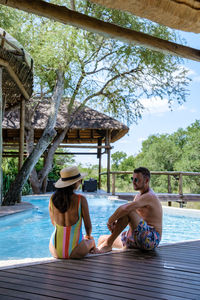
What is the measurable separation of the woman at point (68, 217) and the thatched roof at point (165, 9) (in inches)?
53.4

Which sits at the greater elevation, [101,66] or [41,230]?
[101,66]

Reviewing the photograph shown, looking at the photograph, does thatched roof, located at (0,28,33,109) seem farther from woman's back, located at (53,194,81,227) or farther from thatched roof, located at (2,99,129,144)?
thatched roof, located at (2,99,129,144)

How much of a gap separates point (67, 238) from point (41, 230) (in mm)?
3118

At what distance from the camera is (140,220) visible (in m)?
2.68

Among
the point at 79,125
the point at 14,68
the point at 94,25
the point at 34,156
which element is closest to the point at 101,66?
the point at 79,125

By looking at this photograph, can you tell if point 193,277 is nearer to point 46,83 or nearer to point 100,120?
point 46,83

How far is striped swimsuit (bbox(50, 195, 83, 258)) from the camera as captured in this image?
7.98 feet

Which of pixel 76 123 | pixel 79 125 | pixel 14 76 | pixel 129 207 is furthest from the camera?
pixel 76 123

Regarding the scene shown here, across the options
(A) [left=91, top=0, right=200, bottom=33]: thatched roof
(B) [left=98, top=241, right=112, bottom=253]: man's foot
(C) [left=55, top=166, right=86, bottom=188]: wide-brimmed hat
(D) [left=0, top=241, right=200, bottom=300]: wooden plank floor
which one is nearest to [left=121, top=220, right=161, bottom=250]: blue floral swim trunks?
(D) [left=0, top=241, right=200, bottom=300]: wooden plank floor

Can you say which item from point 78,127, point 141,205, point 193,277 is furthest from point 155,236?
point 78,127

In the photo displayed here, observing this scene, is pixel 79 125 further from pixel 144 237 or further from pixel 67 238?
pixel 67 238

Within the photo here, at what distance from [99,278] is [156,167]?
105ft

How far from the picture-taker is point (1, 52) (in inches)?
204

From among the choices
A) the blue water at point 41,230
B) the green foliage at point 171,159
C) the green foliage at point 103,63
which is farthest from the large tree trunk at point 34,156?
the green foliage at point 171,159
